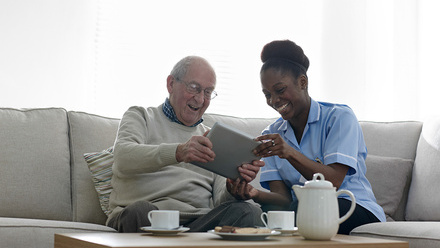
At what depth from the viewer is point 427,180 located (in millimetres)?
2768

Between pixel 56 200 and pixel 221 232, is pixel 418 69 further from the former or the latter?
pixel 221 232

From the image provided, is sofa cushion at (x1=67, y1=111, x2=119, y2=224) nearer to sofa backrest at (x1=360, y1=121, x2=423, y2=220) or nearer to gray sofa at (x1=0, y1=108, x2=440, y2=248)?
gray sofa at (x1=0, y1=108, x2=440, y2=248)

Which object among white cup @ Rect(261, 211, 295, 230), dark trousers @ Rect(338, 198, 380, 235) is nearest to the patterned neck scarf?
dark trousers @ Rect(338, 198, 380, 235)

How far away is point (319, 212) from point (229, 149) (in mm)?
611

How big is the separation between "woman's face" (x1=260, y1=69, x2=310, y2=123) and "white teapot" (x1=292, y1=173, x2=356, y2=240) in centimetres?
83

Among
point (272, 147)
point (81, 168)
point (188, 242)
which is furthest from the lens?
point (81, 168)

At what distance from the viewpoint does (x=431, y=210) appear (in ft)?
8.81

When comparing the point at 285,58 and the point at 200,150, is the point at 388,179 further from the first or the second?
the point at 200,150

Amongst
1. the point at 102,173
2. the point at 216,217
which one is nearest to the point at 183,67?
the point at 102,173

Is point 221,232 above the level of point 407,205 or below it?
above

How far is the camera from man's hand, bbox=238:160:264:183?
2164 mm

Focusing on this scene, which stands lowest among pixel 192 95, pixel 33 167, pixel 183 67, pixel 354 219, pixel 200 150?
pixel 354 219

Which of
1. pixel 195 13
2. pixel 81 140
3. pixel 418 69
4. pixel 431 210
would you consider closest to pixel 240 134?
pixel 81 140

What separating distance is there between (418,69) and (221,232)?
9.36 feet
